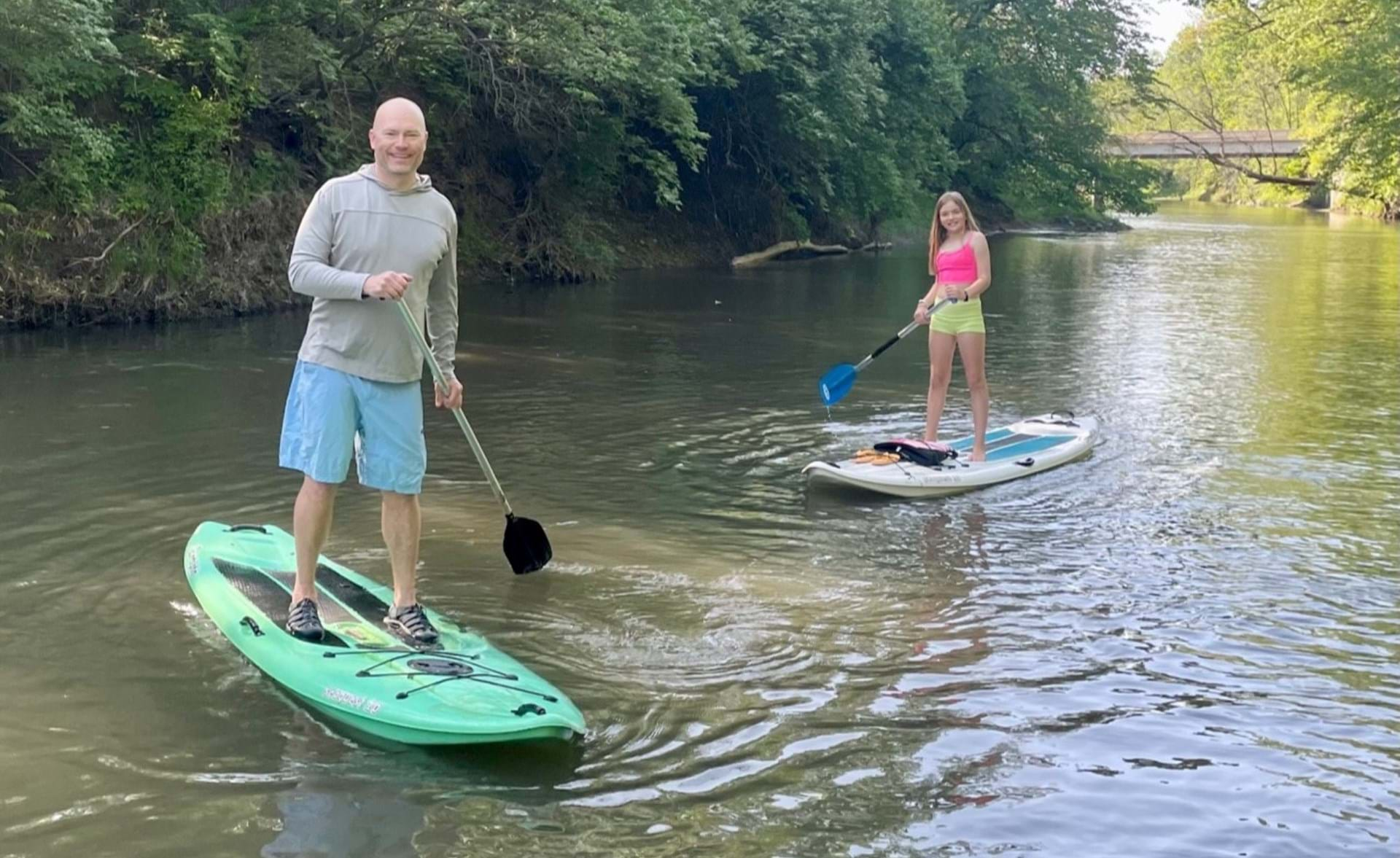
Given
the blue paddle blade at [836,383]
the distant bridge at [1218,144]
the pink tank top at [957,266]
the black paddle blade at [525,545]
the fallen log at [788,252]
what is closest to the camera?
the black paddle blade at [525,545]

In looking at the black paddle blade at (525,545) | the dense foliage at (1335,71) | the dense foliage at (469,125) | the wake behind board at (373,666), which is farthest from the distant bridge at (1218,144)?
the wake behind board at (373,666)

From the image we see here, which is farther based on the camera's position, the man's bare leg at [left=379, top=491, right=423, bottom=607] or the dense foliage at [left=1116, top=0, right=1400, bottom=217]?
the dense foliage at [left=1116, top=0, right=1400, bottom=217]

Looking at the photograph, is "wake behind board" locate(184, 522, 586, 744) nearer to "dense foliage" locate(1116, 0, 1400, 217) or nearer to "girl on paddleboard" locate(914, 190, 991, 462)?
"girl on paddleboard" locate(914, 190, 991, 462)

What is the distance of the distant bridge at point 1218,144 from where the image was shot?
2414 inches

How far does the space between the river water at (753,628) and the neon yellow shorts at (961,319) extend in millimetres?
1017

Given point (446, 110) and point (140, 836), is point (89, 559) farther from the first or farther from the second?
point (446, 110)

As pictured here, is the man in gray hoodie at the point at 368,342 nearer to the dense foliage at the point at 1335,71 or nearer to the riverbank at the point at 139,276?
the riverbank at the point at 139,276

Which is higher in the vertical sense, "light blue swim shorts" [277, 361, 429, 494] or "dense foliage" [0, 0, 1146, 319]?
"dense foliage" [0, 0, 1146, 319]

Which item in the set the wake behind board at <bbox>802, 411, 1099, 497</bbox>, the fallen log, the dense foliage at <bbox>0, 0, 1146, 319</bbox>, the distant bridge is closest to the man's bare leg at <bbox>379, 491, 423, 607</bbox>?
the wake behind board at <bbox>802, 411, 1099, 497</bbox>

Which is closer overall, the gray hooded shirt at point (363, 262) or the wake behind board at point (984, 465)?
the gray hooded shirt at point (363, 262)

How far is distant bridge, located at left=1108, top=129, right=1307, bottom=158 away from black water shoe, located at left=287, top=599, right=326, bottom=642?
57.2 m

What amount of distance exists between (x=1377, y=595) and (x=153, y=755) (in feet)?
16.7

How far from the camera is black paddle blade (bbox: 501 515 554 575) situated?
20.3ft

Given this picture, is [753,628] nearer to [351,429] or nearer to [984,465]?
[351,429]
